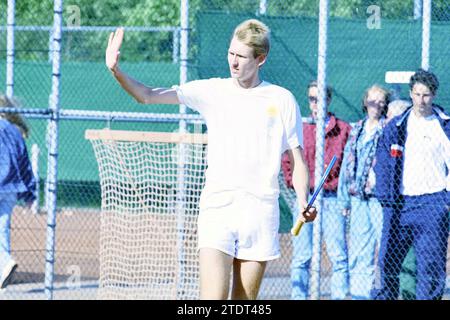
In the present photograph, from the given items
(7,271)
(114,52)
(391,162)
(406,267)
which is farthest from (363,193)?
(114,52)

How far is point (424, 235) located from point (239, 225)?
142 inches

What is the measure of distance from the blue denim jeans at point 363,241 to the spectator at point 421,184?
1.30ft

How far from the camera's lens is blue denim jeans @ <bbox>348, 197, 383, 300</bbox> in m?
9.71

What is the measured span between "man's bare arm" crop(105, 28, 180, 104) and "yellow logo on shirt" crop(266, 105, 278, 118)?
0.53m

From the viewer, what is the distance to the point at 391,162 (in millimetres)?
9266

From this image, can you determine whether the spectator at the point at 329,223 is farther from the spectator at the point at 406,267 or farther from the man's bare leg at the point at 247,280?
the man's bare leg at the point at 247,280

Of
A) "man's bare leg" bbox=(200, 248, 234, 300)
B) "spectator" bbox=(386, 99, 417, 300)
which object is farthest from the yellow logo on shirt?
"spectator" bbox=(386, 99, 417, 300)

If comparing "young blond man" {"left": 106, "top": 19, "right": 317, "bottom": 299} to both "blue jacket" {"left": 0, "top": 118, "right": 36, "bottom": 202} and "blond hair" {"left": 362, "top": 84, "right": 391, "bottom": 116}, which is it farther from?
"blue jacket" {"left": 0, "top": 118, "right": 36, "bottom": 202}

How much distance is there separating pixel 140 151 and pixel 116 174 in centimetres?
30

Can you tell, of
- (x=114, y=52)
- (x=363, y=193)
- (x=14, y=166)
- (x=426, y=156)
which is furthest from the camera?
(x=14, y=166)

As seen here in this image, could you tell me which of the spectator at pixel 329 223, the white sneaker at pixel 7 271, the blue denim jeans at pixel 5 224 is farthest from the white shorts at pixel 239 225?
the blue denim jeans at pixel 5 224

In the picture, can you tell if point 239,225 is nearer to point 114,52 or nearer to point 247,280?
point 247,280

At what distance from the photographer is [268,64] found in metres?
10.0
